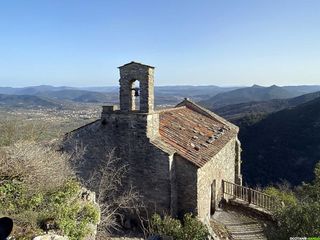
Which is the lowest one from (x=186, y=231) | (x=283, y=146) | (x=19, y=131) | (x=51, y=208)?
(x=283, y=146)

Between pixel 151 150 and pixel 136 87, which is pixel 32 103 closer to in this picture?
pixel 136 87

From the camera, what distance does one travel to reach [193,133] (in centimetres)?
1788

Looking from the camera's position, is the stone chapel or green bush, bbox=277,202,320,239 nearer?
green bush, bbox=277,202,320,239

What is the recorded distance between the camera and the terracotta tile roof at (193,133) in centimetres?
1519

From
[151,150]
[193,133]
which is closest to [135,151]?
[151,150]

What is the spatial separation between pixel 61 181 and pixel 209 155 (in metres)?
7.67

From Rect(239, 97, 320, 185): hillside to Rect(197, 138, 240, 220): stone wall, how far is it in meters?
22.4

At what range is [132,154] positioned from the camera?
15.2 metres

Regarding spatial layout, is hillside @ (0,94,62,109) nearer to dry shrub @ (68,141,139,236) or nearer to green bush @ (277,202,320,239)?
dry shrub @ (68,141,139,236)

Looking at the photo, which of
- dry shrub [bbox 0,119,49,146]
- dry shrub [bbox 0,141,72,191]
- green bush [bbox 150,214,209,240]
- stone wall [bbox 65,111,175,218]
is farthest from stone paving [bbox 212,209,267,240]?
dry shrub [bbox 0,119,49,146]

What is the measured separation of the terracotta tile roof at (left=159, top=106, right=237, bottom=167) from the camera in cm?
1519

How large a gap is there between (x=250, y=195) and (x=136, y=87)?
8.38 meters

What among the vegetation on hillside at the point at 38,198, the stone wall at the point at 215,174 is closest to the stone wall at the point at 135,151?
the stone wall at the point at 215,174

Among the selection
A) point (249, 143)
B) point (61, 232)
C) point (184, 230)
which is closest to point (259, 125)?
point (249, 143)
